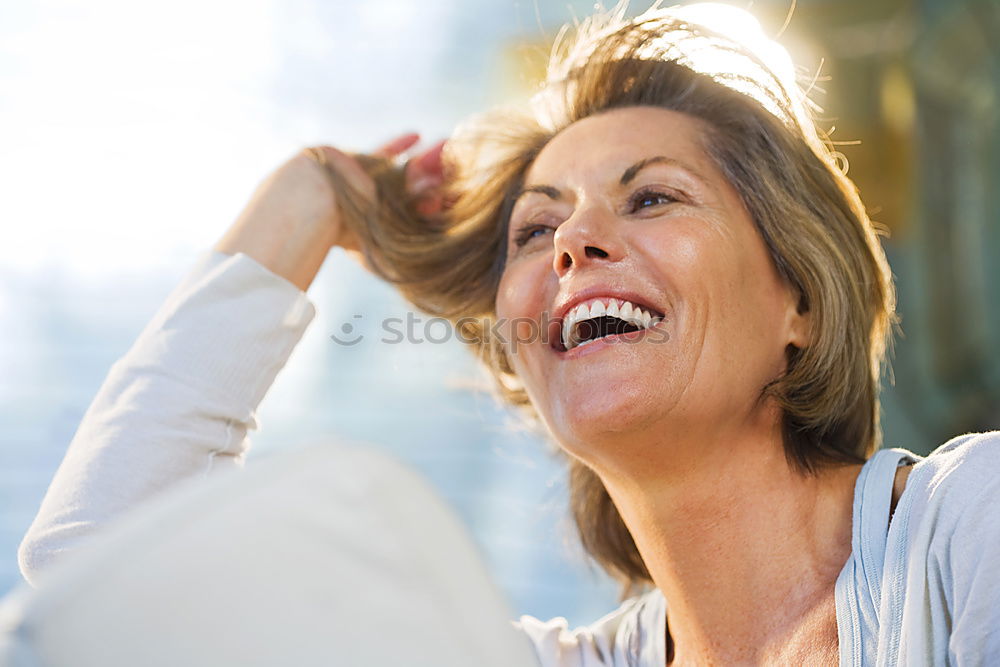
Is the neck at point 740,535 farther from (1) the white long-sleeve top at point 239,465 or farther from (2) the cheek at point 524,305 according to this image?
(2) the cheek at point 524,305

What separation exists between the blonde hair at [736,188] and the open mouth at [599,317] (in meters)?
0.19

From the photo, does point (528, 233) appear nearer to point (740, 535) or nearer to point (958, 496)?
point (740, 535)

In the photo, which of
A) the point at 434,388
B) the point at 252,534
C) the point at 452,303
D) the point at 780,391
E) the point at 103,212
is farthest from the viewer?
the point at 434,388

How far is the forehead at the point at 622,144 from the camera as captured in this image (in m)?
1.19

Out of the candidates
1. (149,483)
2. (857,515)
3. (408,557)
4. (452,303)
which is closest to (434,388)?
(452,303)

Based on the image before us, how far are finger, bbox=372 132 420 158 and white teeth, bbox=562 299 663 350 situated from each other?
0.63 meters

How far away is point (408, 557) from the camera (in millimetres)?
526

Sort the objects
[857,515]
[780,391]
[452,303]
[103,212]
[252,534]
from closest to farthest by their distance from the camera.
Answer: [252,534], [857,515], [780,391], [452,303], [103,212]

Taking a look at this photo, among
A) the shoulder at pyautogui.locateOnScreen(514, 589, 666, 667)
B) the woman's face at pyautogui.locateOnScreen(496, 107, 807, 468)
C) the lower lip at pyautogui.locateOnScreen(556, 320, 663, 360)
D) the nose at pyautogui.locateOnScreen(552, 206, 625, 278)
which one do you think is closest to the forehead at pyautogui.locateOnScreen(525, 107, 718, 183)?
the woman's face at pyautogui.locateOnScreen(496, 107, 807, 468)

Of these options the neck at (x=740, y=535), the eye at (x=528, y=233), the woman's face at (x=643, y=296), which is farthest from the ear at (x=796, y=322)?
the eye at (x=528, y=233)

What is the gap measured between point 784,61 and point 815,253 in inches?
15.0

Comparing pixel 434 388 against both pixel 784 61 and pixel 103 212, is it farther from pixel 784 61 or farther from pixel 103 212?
pixel 784 61

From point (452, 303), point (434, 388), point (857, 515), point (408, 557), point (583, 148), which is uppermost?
point (583, 148)

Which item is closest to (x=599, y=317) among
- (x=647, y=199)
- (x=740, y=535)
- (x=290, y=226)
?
(x=647, y=199)
